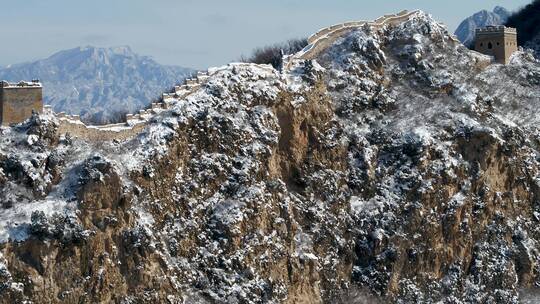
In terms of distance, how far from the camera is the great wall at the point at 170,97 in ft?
225

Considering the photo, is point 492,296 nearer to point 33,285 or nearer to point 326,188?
point 326,188

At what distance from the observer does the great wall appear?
6844 cm

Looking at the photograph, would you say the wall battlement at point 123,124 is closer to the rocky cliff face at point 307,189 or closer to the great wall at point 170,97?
the great wall at point 170,97

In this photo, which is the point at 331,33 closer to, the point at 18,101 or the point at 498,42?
the point at 498,42

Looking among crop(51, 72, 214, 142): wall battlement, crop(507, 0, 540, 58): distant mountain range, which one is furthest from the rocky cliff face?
crop(507, 0, 540, 58): distant mountain range

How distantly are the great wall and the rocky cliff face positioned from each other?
0.81 meters

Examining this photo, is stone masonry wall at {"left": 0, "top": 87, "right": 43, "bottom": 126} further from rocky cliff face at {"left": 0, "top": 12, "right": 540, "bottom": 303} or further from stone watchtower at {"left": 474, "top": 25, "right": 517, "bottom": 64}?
stone watchtower at {"left": 474, "top": 25, "right": 517, "bottom": 64}

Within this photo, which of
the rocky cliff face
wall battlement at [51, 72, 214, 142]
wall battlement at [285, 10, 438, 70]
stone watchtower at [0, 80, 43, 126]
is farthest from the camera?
wall battlement at [285, 10, 438, 70]

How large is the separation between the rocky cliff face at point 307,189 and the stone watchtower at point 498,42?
1697 millimetres

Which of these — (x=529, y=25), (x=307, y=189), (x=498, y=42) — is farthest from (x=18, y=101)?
(x=529, y=25)

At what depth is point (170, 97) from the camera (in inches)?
2923

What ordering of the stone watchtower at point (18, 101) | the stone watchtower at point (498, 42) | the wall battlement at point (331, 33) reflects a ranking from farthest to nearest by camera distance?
1. the stone watchtower at point (498, 42)
2. the wall battlement at point (331, 33)
3. the stone watchtower at point (18, 101)

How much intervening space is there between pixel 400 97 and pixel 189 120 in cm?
2359

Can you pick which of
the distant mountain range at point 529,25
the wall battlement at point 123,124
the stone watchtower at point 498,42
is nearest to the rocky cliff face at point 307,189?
the wall battlement at point 123,124
